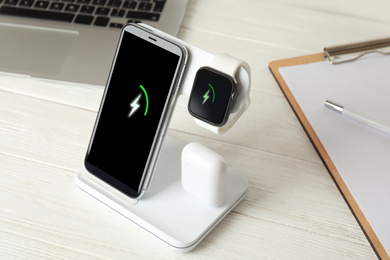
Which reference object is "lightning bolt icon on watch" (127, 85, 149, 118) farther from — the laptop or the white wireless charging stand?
the laptop

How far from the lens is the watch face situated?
492 millimetres

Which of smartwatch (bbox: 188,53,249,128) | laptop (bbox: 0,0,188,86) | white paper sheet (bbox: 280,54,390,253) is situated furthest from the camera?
laptop (bbox: 0,0,188,86)

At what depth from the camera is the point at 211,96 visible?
1.65 ft

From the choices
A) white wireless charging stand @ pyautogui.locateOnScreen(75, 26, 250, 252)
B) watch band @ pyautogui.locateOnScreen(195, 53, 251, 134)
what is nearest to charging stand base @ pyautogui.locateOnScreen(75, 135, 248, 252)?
white wireless charging stand @ pyautogui.locateOnScreen(75, 26, 250, 252)

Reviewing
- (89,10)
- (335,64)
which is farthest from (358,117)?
(89,10)

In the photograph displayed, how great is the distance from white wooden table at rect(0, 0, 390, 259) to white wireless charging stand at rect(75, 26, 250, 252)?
2 centimetres

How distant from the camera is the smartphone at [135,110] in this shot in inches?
21.2

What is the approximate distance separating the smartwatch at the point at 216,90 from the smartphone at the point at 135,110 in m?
0.03

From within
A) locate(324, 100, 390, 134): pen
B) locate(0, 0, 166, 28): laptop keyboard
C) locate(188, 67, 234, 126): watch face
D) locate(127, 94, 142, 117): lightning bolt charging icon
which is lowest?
locate(0, 0, 166, 28): laptop keyboard

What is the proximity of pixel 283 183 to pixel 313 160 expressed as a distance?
61 millimetres

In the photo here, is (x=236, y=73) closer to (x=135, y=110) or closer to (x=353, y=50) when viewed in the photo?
(x=135, y=110)

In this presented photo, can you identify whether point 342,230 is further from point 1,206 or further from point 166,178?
point 1,206

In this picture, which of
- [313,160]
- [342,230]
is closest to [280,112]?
[313,160]

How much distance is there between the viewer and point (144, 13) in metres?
0.84
